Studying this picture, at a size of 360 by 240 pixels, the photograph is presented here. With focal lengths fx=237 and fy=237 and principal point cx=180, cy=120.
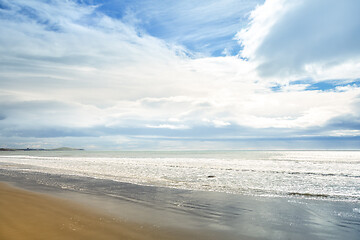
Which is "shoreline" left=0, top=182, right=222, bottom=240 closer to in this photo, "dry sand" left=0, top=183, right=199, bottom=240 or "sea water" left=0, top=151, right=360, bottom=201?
"dry sand" left=0, top=183, right=199, bottom=240

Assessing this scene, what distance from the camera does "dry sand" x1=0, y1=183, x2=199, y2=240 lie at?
23.5 feet

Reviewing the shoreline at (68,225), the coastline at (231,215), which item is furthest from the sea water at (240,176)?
the shoreline at (68,225)

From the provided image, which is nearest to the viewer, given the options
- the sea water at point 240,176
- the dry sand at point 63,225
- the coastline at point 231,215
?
the dry sand at point 63,225

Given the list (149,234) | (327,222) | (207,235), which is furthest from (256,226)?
(149,234)

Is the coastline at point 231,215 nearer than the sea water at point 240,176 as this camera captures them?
Yes

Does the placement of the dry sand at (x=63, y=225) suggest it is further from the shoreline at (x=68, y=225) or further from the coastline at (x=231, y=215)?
the coastline at (x=231, y=215)

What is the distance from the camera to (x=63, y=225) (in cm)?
818

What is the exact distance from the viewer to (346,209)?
39.1 ft

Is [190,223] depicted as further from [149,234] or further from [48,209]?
[48,209]

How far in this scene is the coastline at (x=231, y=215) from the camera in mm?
7930

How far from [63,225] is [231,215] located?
6528 millimetres

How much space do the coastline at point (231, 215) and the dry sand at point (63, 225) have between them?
0.44 meters

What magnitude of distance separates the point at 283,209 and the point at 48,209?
10908 mm

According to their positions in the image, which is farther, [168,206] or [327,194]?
[327,194]
